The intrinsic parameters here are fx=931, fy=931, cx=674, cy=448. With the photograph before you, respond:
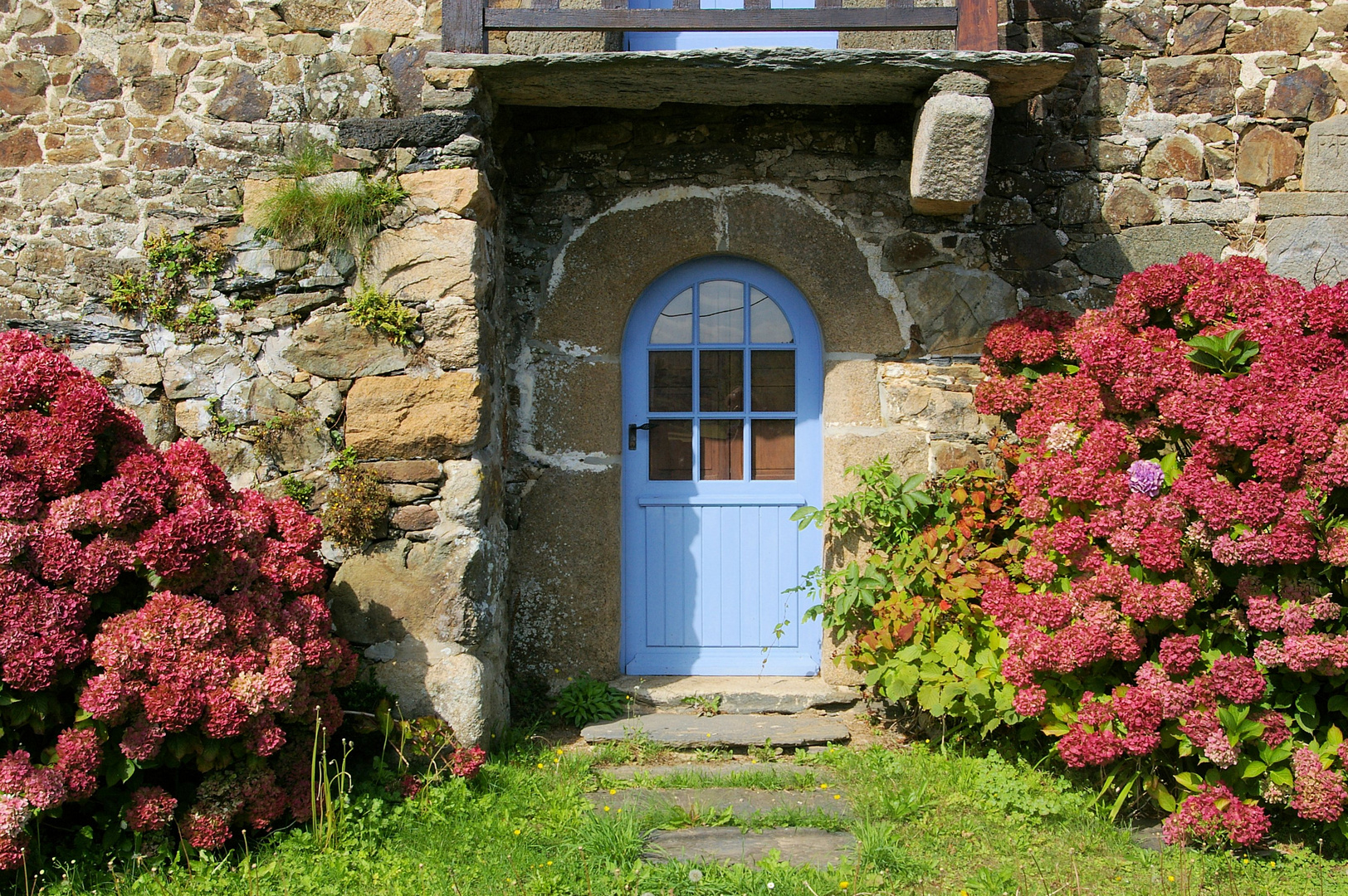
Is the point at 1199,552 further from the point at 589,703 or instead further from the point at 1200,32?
the point at 1200,32

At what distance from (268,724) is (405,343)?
1483 millimetres

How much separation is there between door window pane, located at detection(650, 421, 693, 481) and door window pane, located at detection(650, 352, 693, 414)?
74mm

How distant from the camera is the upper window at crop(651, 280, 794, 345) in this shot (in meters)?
4.32

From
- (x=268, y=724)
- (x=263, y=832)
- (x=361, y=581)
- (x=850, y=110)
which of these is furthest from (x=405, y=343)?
(x=850, y=110)

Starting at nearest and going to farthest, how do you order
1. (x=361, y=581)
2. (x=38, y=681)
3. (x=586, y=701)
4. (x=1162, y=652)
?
(x=38, y=681)
(x=1162, y=652)
(x=361, y=581)
(x=586, y=701)

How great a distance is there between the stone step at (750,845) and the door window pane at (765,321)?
215 cm

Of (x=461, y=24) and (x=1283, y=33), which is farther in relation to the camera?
(x=1283, y=33)

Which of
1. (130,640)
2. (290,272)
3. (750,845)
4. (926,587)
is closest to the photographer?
(130,640)

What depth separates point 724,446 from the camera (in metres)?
4.36

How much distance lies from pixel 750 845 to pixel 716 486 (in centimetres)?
173

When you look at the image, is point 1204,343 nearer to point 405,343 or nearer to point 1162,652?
point 1162,652

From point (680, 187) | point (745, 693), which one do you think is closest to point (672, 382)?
point (680, 187)

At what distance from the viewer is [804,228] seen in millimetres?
4168

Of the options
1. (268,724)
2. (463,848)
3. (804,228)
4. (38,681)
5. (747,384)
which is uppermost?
(804,228)
